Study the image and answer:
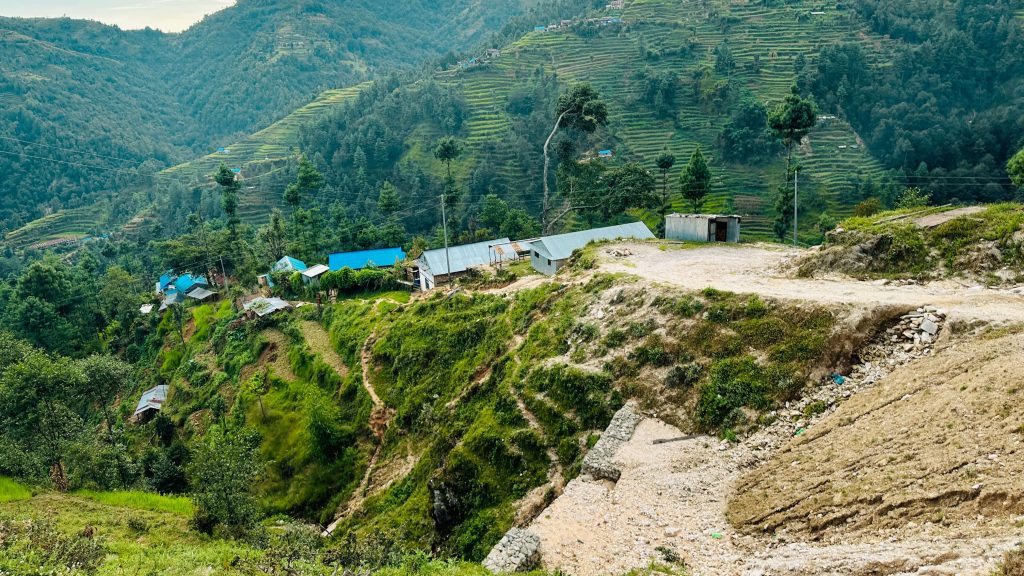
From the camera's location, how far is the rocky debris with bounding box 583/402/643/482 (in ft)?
60.1

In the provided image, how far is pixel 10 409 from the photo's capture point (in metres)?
30.5

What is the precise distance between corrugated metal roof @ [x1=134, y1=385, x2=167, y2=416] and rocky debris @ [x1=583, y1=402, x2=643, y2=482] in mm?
43275

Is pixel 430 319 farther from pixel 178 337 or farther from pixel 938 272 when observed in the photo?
pixel 178 337

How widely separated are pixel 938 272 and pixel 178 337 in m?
63.0

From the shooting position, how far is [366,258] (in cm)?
6419

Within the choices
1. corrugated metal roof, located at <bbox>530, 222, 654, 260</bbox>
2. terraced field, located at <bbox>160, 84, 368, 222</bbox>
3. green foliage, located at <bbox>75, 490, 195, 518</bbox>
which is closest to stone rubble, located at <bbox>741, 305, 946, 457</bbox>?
corrugated metal roof, located at <bbox>530, 222, 654, 260</bbox>

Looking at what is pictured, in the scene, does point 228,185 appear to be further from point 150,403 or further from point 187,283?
point 150,403

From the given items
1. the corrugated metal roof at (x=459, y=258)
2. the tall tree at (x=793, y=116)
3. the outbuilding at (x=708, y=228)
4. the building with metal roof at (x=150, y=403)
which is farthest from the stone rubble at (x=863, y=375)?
the building with metal roof at (x=150, y=403)

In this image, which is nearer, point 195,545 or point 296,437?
point 195,545

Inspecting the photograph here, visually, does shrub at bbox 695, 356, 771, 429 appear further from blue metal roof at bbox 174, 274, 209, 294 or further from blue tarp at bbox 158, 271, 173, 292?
blue tarp at bbox 158, 271, 173, 292

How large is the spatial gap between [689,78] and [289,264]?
69.1 m

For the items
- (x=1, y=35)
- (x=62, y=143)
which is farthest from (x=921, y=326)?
(x=1, y=35)

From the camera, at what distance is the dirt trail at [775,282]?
719 inches


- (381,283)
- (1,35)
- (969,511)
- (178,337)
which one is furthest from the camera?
(1,35)
